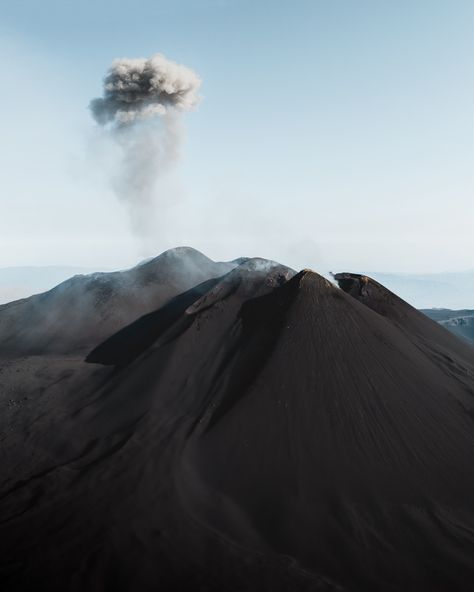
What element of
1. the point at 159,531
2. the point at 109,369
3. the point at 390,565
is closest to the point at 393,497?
the point at 390,565

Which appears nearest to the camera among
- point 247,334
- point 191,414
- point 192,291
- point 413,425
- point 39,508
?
point 39,508

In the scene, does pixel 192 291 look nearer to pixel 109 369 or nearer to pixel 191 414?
pixel 109 369

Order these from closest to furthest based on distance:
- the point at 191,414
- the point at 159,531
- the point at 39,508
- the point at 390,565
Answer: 1. the point at 390,565
2. the point at 159,531
3. the point at 39,508
4. the point at 191,414

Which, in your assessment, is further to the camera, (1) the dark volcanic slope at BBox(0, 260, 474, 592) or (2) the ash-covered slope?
(2) the ash-covered slope

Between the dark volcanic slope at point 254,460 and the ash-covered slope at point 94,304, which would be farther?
the ash-covered slope at point 94,304

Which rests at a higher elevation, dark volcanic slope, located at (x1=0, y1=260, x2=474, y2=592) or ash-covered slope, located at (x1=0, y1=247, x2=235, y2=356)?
ash-covered slope, located at (x1=0, y1=247, x2=235, y2=356)
